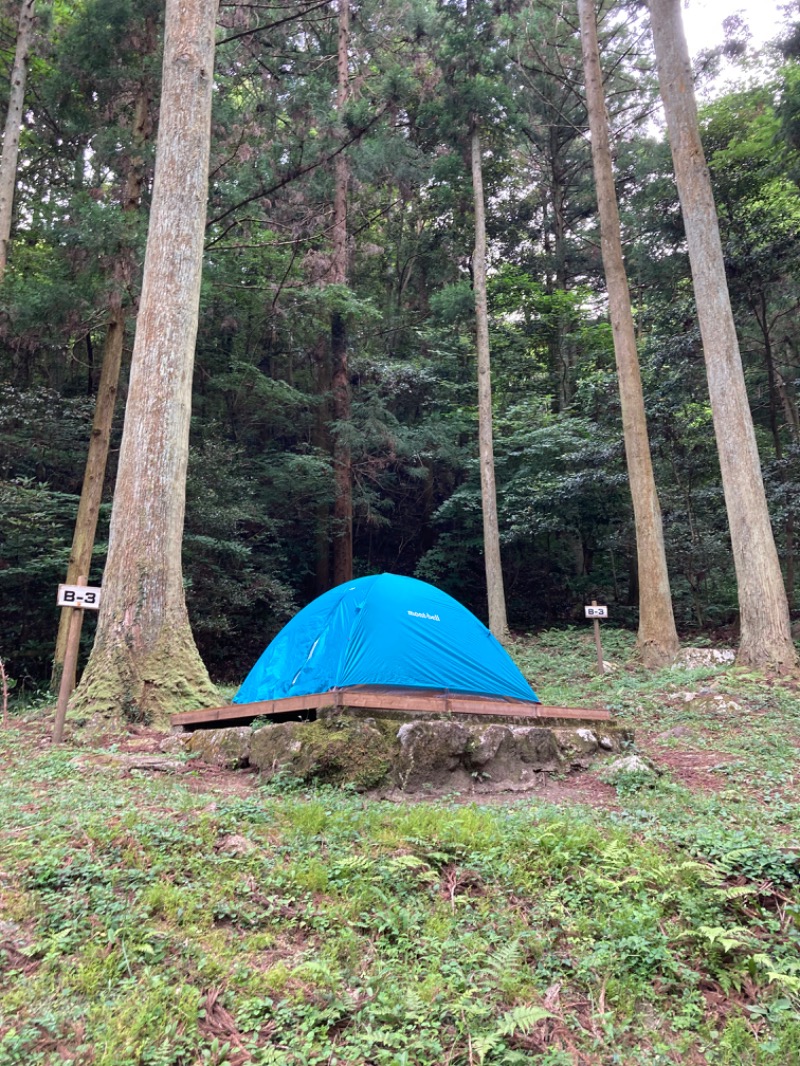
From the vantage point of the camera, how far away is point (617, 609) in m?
17.9

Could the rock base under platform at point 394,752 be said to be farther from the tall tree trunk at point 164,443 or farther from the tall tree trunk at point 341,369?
the tall tree trunk at point 341,369

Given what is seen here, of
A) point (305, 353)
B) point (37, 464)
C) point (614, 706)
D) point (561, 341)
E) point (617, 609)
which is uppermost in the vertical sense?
point (561, 341)

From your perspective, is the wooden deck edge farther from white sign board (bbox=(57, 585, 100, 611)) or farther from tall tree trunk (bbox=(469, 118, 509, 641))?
tall tree trunk (bbox=(469, 118, 509, 641))

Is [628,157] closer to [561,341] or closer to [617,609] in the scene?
[561,341]

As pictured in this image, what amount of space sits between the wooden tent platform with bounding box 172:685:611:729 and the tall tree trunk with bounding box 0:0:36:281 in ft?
28.3

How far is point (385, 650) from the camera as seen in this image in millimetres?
6164

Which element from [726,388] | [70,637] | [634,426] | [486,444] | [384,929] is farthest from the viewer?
[486,444]

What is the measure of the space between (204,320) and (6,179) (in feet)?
14.2

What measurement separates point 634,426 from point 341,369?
7.60 metres

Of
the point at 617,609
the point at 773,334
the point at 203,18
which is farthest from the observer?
the point at 617,609

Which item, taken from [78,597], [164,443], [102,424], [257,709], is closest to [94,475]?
[102,424]

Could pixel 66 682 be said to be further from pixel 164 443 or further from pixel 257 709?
pixel 164 443

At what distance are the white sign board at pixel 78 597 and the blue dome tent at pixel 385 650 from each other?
5.37ft

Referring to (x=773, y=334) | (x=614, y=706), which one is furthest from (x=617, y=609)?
(x=614, y=706)
